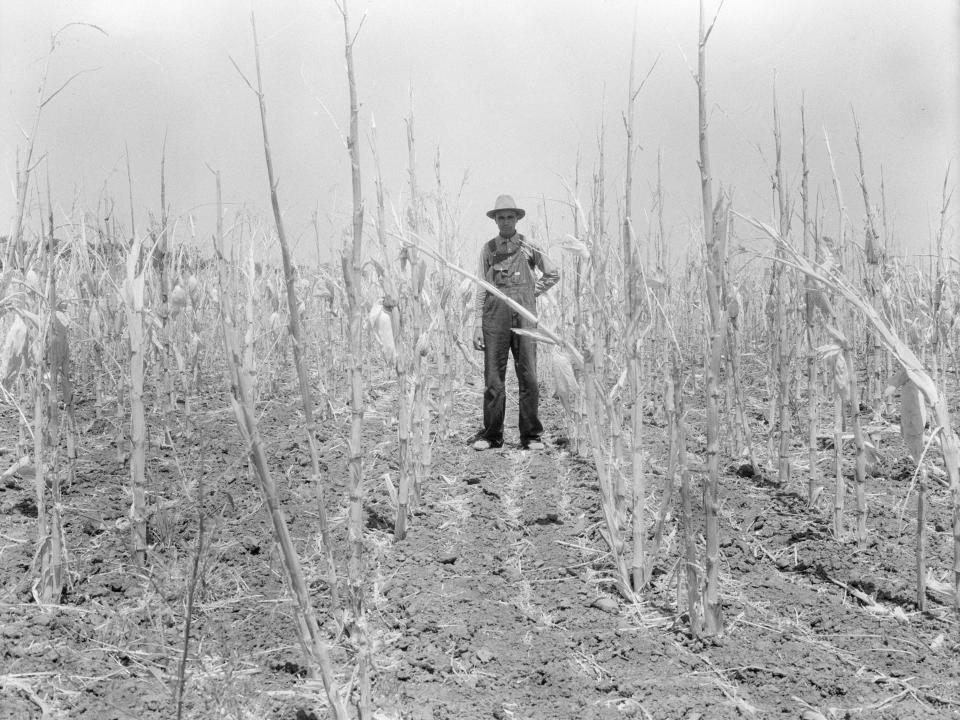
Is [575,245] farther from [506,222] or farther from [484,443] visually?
[484,443]

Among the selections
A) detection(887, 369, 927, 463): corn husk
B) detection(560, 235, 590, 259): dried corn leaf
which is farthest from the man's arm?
detection(887, 369, 927, 463): corn husk

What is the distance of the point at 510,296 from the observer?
14.1 ft

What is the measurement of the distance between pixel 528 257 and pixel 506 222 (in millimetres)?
238

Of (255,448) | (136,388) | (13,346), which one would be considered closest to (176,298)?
(136,388)

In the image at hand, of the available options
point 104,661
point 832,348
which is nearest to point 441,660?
point 104,661

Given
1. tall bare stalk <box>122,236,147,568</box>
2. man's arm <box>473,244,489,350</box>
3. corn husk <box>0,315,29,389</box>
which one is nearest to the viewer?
corn husk <box>0,315,29,389</box>

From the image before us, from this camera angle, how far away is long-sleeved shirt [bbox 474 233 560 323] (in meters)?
4.26

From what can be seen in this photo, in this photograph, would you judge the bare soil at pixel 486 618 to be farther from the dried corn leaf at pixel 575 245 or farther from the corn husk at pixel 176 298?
the corn husk at pixel 176 298

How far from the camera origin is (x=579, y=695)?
1.79 m

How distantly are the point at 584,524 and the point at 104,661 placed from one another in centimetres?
186

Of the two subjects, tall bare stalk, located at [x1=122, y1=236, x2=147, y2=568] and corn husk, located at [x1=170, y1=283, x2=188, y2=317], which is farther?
corn husk, located at [x1=170, y1=283, x2=188, y2=317]

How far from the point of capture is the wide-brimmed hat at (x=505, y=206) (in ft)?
14.2

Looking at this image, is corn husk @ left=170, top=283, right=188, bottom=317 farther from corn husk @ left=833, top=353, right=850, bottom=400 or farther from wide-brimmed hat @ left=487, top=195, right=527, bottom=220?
corn husk @ left=833, top=353, right=850, bottom=400

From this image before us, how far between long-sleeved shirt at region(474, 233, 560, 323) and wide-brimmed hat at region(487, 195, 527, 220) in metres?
0.15
